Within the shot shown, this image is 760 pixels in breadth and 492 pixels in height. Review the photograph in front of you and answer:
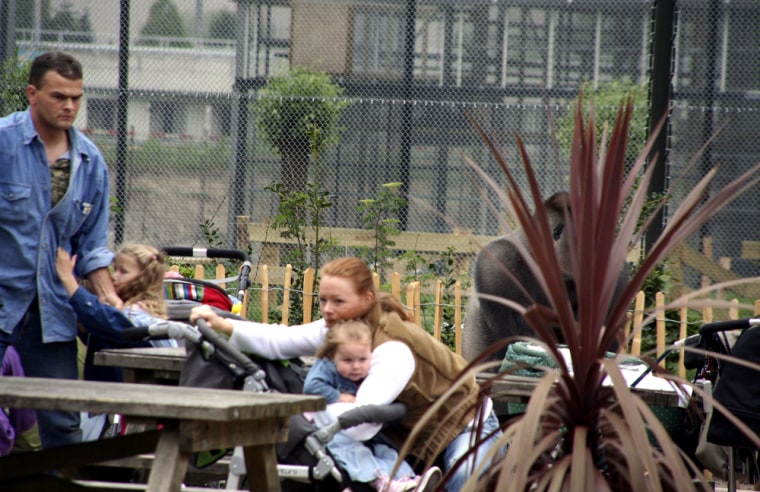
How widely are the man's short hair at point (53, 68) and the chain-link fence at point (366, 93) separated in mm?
4858

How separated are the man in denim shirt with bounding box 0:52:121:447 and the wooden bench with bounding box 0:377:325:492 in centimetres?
77

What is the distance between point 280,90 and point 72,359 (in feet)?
18.2

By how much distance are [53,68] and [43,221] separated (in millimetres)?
604

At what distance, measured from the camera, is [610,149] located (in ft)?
9.36

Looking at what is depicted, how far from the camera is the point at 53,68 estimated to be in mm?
4133

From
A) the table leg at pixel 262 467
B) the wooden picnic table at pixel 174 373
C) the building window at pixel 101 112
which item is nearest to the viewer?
the table leg at pixel 262 467

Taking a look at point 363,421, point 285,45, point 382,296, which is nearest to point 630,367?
point 382,296

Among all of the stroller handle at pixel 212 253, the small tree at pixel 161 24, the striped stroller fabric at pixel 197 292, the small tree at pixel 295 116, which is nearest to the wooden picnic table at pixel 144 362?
the striped stroller fabric at pixel 197 292

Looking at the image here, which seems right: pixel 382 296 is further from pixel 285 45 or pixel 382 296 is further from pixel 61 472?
pixel 285 45

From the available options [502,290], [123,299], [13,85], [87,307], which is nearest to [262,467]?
[87,307]

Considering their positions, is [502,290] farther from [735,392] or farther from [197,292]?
[197,292]

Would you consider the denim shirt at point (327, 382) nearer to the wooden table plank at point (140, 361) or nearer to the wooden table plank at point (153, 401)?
the wooden table plank at point (140, 361)

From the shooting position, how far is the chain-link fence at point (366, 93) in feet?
30.8

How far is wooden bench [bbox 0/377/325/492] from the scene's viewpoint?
272 cm
